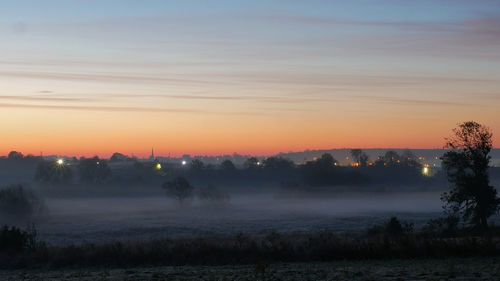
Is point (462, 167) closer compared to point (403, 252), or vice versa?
point (403, 252)

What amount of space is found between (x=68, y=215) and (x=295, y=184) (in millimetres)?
93650

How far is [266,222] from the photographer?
9206cm

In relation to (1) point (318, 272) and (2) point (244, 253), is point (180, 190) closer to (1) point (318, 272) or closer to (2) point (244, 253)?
(2) point (244, 253)

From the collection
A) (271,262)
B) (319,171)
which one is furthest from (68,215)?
(319,171)

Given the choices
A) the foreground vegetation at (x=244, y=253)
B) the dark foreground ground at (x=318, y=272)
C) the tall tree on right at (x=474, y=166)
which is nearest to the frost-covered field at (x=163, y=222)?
the tall tree on right at (x=474, y=166)

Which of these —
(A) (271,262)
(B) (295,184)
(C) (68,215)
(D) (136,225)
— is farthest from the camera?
(B) (295,184)

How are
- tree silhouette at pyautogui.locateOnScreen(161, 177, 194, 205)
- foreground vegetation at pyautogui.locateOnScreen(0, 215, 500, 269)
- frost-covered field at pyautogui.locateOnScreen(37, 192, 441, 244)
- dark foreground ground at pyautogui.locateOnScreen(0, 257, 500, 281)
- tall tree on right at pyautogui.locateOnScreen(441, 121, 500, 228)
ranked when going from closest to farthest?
dark foreground ground at pyautogui.locateOnScreen(0, 257, 500, 281) < foreground vegetation at pyautogui.locateOnScreen(0, 215, 500, 269) < tall tree on right at pyautogui.locateOnScreen(441, 121, 500, 228) < frost-covered field at pyautogui.locateOnScreen(37, 192, 441, 244) < tree silhouette at pyautogui.locateOnScreen(161, 177, 194, 205)

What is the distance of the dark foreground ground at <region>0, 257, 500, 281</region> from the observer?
2281 cm

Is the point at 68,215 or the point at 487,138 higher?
the point at 487,138

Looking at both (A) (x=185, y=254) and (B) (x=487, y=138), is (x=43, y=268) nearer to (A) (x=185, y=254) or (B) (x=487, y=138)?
(A) (x=185, y=254)

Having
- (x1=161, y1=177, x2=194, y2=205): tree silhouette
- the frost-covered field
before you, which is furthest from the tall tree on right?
(x1=161, y1=177, x2=194, y2=205): tree silhouette

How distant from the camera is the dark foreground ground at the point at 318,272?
74.8ft

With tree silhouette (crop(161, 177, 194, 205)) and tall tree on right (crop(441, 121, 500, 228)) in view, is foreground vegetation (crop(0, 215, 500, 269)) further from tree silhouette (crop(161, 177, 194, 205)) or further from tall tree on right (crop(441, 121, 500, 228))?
tree silhouette (crop(161, 177, 194, 205))

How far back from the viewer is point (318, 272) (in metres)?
25.5
